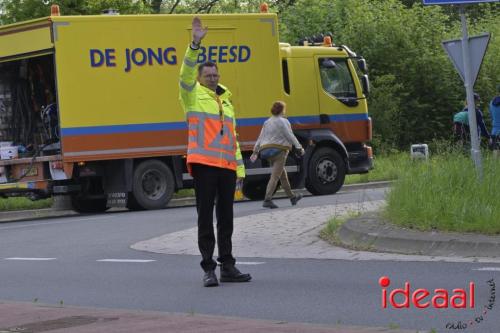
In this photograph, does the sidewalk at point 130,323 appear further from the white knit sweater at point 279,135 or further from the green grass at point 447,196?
the white knit sweater at point 279,135

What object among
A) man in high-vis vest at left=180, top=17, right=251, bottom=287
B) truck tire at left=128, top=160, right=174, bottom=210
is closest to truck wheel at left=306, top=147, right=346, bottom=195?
truck tire at left=128, top=160, right=174, bottom=210

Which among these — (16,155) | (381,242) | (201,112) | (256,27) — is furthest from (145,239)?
(256,27)

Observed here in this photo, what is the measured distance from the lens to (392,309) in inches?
338

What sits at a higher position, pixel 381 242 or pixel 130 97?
pixel 130 97

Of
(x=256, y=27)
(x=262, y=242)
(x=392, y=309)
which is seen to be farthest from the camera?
(x=256, y=27)

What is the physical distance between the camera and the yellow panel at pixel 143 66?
22.2m

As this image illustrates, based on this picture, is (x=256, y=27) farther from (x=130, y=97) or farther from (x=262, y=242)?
(x=262, y=242)

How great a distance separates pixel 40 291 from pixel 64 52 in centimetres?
1143

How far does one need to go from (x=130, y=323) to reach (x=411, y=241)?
434cm

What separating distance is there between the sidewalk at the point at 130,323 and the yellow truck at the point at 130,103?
12919mm

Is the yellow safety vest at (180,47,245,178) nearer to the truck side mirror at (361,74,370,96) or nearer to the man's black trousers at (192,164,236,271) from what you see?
the man's black trousers at (192,164,236,271)

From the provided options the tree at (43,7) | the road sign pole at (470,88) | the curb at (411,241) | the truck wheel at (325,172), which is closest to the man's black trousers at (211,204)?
the curb at (411,241)

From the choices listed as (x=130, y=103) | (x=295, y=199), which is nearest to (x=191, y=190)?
(x=130, y=103)

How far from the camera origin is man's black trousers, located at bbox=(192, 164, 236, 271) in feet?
34.3
